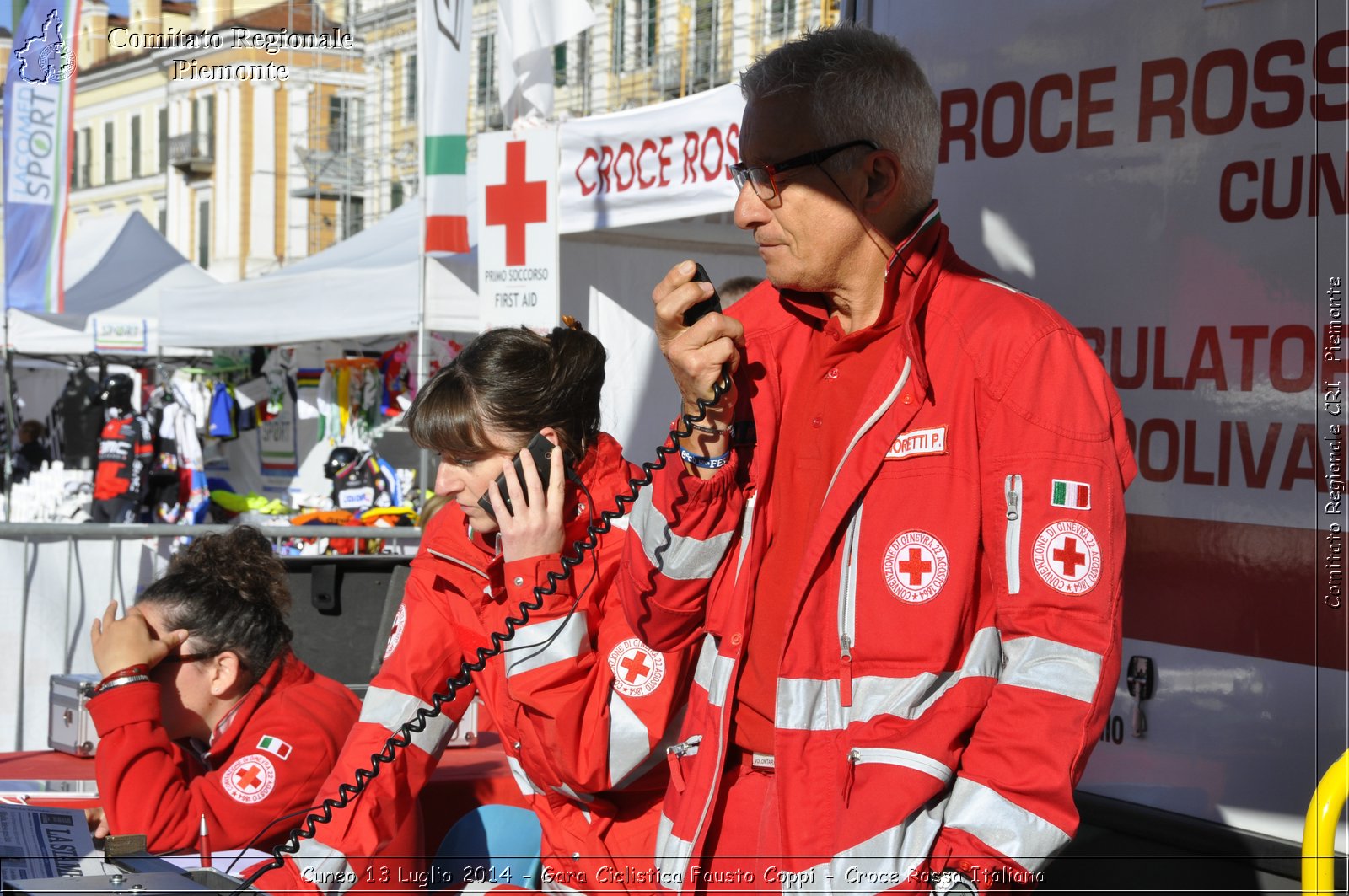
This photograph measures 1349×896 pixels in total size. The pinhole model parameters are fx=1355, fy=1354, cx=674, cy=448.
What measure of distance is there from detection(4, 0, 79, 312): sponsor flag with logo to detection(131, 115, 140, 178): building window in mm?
35194

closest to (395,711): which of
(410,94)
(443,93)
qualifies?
(443,93)

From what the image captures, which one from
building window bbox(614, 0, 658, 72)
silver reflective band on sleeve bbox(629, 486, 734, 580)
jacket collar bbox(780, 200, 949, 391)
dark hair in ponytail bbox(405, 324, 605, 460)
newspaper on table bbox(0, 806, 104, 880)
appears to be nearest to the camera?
jacket collar bbox(780, 200, 949, 391)

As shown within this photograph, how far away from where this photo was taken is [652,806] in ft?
7.93

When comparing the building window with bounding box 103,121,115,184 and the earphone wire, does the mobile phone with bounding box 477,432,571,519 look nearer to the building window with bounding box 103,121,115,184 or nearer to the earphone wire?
the earphone wire

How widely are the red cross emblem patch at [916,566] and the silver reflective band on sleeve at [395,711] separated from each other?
127cm

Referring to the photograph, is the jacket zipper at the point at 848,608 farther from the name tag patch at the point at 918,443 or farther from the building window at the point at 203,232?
the building window at the point at 203,232

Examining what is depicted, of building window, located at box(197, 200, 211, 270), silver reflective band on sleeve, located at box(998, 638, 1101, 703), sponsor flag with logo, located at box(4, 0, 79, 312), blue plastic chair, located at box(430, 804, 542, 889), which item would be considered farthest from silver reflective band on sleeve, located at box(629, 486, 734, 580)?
building window, located at box(197, 200, 211, 270)

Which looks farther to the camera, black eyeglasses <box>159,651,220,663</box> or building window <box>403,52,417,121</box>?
building window <box>403,52,417,121</box>

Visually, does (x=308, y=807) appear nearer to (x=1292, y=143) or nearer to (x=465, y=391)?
(x=465, y=391)

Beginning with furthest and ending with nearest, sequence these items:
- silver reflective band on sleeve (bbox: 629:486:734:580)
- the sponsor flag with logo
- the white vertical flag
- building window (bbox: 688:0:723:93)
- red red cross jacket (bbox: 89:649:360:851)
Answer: building window (bbox: 688:0:723:93)
the sponsor flag with logo
the white vertical flag
red red cross jacket (bbox: 89:649:360:851)
silver reflective band on sleeve (bbox: 629:486:734:580)

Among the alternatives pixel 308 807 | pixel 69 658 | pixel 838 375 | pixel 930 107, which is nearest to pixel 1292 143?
pixel 930 107

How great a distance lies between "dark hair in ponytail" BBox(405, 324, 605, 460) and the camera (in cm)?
256

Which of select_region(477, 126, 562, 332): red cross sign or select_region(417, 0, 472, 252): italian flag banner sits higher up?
select_region(417, 0, 472, 252): italian flag banner

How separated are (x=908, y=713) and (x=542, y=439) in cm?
85
